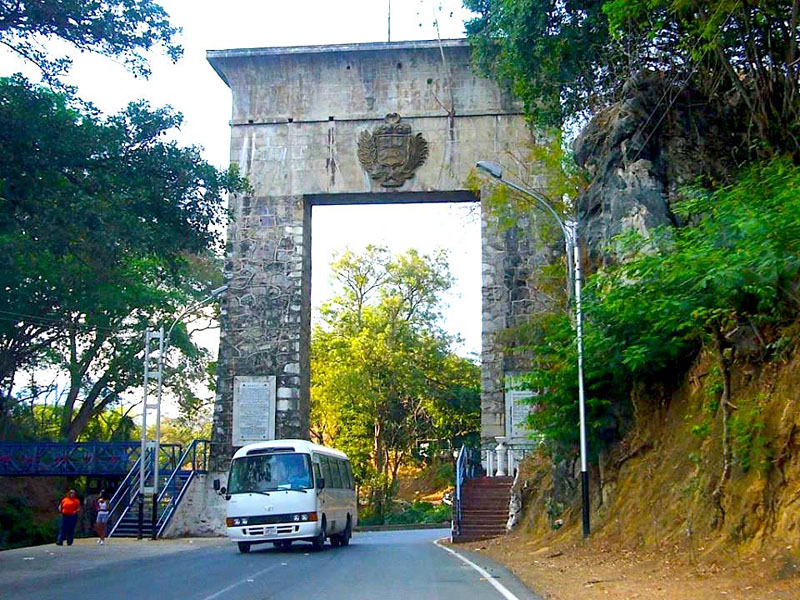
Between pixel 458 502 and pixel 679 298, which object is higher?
pixel 679 298

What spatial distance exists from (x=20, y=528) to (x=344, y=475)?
56.4 ft

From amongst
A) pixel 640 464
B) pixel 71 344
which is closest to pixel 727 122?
pixel 640 464

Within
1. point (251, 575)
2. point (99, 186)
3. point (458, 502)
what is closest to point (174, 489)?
point (458, 502)

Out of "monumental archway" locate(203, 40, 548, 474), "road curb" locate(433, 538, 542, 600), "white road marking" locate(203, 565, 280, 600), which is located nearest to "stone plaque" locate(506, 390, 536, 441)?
"monumental archway" locate(203, 40, 548, 474)

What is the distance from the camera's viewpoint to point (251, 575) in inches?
596

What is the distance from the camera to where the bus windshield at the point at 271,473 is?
21250 mm

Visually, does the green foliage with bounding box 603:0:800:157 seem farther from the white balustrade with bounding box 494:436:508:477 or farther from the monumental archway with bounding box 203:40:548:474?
the white balustrade with bounding box 494:436:508:477

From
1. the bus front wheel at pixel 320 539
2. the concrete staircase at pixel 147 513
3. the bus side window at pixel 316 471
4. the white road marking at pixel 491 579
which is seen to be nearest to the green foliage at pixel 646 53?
the white road marking at pixel 491 579

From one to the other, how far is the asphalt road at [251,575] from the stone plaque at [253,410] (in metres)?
8.45

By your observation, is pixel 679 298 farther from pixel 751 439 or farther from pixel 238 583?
pixel 238 583

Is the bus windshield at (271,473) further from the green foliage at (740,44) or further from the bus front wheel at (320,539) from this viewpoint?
the green foliage at (740,44)

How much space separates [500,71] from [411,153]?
4.75 metres

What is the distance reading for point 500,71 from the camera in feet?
91.0

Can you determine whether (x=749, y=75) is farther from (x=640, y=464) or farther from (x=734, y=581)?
(x=734, y=581)
